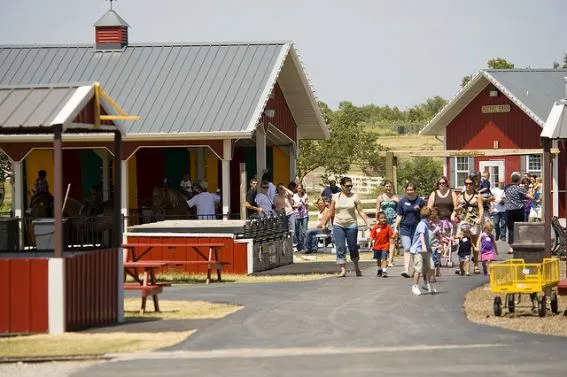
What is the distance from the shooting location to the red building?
46188mm

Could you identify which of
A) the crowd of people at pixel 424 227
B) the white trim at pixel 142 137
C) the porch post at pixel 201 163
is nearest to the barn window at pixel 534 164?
the porch post at pixel 201 163

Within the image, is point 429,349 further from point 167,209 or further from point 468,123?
point 468,123

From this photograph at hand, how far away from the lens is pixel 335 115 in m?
64.5

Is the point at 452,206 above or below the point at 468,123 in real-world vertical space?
below

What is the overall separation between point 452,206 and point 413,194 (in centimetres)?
171

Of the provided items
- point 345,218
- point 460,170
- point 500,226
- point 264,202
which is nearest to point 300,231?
point 264,202

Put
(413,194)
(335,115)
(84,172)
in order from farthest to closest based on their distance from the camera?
(335,115) → (84,172) → (413,194)

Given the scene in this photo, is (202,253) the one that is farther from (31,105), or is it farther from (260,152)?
(31,105)

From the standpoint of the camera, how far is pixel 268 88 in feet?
104

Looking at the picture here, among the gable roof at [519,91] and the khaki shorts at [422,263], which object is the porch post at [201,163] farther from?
the khaki shorts at [422,263]

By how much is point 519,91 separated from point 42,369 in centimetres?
3389

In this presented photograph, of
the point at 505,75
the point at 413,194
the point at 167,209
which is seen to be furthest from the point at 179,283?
the point at 505,75

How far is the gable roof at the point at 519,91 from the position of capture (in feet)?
149

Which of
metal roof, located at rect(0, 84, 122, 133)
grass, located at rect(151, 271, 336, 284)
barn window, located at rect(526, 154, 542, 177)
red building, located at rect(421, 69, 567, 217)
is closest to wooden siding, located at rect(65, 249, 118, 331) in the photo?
metal roof, located at rect(0, 84, 122, 133)
